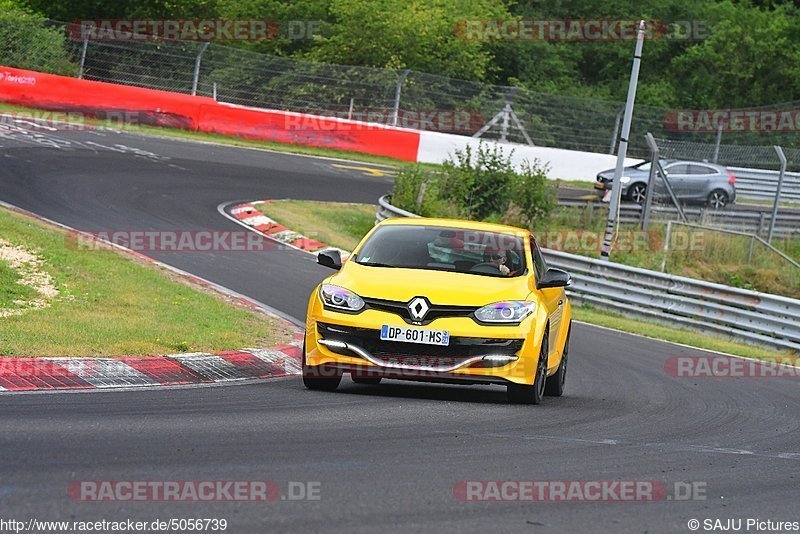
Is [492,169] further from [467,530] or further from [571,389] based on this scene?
[467,530]

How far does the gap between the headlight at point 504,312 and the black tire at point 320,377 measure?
120cm

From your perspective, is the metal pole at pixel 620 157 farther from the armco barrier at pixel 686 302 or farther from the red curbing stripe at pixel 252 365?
the red curbing stripe at pixel 252 365

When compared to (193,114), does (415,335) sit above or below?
below

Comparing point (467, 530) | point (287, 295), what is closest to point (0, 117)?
point (287, 295)

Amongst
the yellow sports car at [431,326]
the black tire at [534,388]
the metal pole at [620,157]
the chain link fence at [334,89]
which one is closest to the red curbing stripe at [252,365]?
the yellow sports car at [431,326]

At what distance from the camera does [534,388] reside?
10.2 m

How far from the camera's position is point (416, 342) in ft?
32.1

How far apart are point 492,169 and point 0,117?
41.7ft

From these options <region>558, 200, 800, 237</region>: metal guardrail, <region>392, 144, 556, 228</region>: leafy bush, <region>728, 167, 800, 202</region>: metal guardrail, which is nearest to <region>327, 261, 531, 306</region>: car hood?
<region>392, 144, 556, 228</region>: leafy bush

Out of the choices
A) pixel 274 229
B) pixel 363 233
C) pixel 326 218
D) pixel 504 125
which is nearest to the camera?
pixel 274 229

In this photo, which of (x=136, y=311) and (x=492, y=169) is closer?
(x=136, y=311)

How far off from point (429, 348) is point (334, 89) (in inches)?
1151

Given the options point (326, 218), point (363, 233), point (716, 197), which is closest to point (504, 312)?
point (363, 233)

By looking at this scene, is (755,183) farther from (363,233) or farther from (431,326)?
(431,326)
